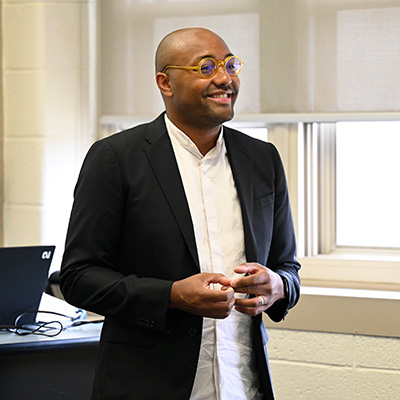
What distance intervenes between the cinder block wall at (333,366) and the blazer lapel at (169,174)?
108 cm

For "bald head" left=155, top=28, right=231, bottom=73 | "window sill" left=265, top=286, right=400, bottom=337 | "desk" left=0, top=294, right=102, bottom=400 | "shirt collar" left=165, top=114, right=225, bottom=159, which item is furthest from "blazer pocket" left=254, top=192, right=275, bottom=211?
"window sill" left=265, top=286, right=400, bottom=337

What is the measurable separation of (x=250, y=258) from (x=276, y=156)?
315 mm

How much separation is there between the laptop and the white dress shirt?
0.67m

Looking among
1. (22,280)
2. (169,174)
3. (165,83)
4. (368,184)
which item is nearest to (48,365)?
(22,280)

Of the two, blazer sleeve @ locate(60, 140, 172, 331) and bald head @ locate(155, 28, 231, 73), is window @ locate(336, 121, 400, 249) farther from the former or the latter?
blazer sleeve @ locate(60, 140, 172, 331)

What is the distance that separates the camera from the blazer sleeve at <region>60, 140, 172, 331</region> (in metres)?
1.45

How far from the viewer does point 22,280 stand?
81.2 inches

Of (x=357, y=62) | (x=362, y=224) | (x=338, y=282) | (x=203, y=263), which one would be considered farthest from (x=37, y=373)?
(x=357, y=62)

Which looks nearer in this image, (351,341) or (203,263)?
(203,263)

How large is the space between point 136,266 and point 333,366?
3.81 ft

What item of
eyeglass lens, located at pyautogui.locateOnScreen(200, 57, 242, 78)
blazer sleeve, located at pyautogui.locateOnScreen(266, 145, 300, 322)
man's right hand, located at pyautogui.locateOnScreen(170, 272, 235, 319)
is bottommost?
man's right hand, located at pyautogui.locateOnScreen(170, 272, 235, 319)

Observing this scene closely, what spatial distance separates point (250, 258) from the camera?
155 cm

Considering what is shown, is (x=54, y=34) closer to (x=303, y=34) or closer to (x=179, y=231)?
(x=303, y=34)

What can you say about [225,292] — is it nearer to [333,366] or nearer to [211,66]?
[211,66]
